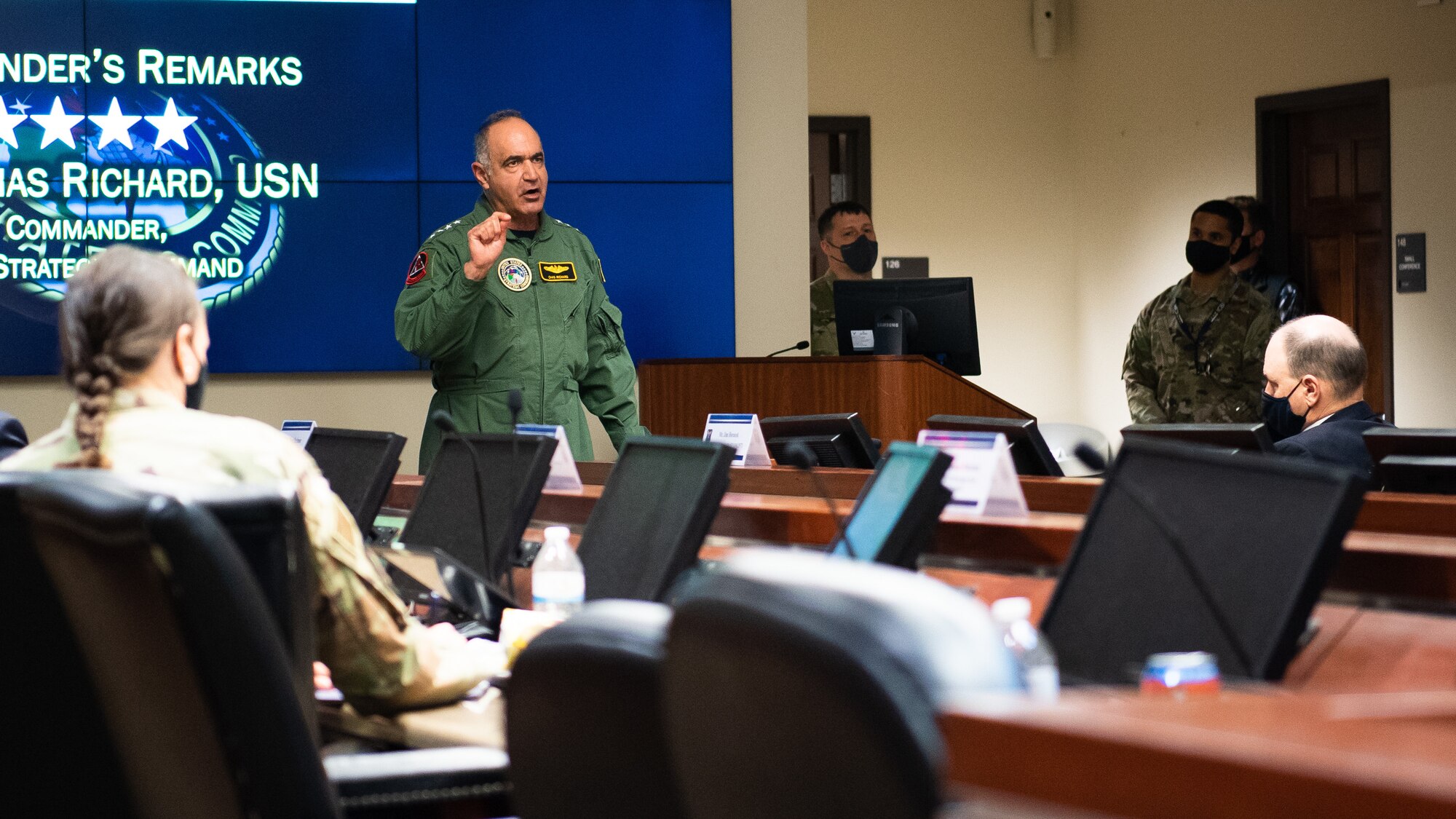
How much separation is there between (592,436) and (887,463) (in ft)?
11.9

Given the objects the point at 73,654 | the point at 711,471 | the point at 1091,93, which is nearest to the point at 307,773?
the point at 73,654

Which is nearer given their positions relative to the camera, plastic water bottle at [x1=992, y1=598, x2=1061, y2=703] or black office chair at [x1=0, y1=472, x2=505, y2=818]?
black office chair at [x1=0, y1=472, x2=505, y2=818]

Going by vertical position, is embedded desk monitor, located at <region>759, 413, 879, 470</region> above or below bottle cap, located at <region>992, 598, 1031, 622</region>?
above

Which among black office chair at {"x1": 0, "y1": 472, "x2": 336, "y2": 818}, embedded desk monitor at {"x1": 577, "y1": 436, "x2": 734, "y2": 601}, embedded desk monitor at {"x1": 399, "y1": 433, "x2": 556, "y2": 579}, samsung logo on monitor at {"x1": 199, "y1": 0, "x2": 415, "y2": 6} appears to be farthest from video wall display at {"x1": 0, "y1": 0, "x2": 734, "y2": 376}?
black office chair at {"x1": 0, "y1": 472, "x2": 336, "y2": 818}

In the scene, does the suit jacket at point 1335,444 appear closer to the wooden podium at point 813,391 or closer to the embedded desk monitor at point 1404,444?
the embedded desk monitor at point 1404,444

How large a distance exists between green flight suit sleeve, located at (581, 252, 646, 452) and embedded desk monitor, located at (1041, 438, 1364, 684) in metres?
2.96

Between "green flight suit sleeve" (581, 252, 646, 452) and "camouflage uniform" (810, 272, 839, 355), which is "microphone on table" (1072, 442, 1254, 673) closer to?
"green flight suit sleeve" (581, 252, 646, 452)

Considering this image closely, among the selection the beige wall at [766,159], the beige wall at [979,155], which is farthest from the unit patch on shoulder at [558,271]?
the beige wall at [979,155]

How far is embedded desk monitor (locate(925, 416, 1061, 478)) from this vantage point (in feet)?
8.48

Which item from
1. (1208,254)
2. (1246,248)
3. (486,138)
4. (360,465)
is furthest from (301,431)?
(1246,248)

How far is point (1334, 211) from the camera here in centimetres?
746

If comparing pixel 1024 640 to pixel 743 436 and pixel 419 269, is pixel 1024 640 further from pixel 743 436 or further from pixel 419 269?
pixel 419 269

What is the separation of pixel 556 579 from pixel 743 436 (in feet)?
3.17

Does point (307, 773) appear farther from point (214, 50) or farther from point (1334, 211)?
point (1334, 211)
